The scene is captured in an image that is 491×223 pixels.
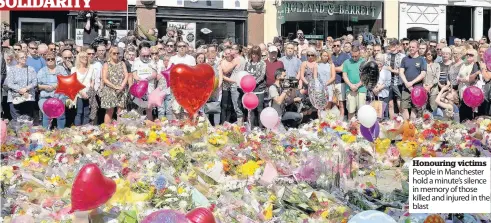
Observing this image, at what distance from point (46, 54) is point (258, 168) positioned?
18.2 ft

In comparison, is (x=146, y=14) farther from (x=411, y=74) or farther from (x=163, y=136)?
(x=163, y=136)

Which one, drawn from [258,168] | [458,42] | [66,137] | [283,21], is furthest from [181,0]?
[258,168]

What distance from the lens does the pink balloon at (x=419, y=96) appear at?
11905mm

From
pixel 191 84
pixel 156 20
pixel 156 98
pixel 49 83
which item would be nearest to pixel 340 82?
pixel 156 98

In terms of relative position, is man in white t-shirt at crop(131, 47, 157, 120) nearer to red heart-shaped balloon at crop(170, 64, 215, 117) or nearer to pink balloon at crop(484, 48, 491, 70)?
red heart-shaped balloon at crop(170, 64, 215, 117)

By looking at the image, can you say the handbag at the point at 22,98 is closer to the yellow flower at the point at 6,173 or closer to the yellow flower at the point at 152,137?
the yellow flower at the point at 152,137

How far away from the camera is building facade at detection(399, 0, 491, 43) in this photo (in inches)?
1016

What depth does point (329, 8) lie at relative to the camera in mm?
24797

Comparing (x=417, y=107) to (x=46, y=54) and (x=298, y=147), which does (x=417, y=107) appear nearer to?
(x=298, y=147)

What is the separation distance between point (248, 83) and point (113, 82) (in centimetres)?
182

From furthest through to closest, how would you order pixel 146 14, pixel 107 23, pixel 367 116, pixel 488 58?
pixel 146 14
pixel 107 23
pixel 488 58
pixel 367 116

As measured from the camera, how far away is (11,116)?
38.4 ft

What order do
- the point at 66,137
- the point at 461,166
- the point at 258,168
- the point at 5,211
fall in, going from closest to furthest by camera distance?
1. the point at 461,166
2. the point at 5,211
3. the point at 258,168
4. the point at 66,137

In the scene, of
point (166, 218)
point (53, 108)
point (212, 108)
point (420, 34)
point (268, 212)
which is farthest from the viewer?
point (420, 34)
